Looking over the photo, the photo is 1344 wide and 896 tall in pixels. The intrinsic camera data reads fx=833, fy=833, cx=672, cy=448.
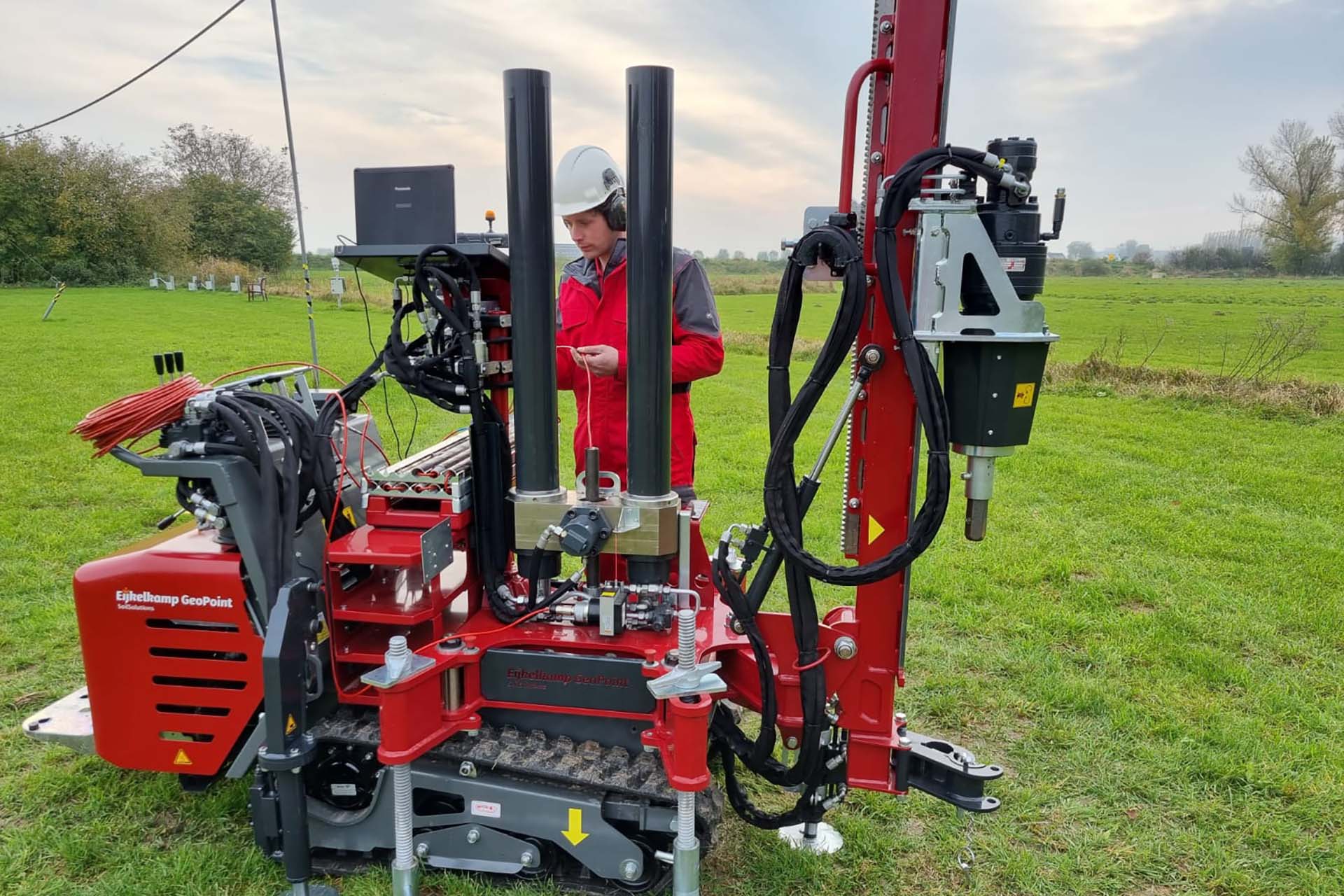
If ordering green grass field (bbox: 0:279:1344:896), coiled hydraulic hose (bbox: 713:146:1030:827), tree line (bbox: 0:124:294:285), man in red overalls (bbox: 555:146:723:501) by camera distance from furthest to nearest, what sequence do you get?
tree line (bbox: 0:124:294:285)
green grass field (bbox: 0:279:1344:896)
man in red overalls (bbox: 555:146:723:501)
coiled hydraulic hose (bbox: 713:146:1030:827)

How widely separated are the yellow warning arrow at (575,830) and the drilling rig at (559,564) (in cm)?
1

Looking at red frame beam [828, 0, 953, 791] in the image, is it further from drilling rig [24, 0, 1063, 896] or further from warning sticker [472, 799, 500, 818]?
warning sticker [472, 799, 500, 818]

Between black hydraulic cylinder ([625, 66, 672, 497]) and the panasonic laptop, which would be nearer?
black hydraulic cylinder ([625, 66, 672, 497])

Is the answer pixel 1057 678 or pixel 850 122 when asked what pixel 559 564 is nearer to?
pixel 850 122

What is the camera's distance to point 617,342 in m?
3.46

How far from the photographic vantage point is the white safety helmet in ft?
10.1

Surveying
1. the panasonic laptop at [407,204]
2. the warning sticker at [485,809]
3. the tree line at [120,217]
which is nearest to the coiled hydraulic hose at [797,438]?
the warning sticker at [485,809]

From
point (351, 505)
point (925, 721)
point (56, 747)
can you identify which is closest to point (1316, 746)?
point (925, 721)

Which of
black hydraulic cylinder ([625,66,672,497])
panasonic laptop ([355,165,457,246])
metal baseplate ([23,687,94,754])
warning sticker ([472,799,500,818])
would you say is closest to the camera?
black hydraulic cylinder ([625,66,672,497])

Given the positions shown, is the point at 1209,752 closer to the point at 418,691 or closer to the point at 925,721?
the point at 925,721

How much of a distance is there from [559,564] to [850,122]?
1.89 m

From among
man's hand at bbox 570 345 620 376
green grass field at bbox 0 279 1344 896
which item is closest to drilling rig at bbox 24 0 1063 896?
man's hand at bbox 570 345 620 376

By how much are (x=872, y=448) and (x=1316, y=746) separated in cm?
319

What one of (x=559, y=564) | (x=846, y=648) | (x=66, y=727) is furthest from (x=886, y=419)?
(x=66, y=727)
